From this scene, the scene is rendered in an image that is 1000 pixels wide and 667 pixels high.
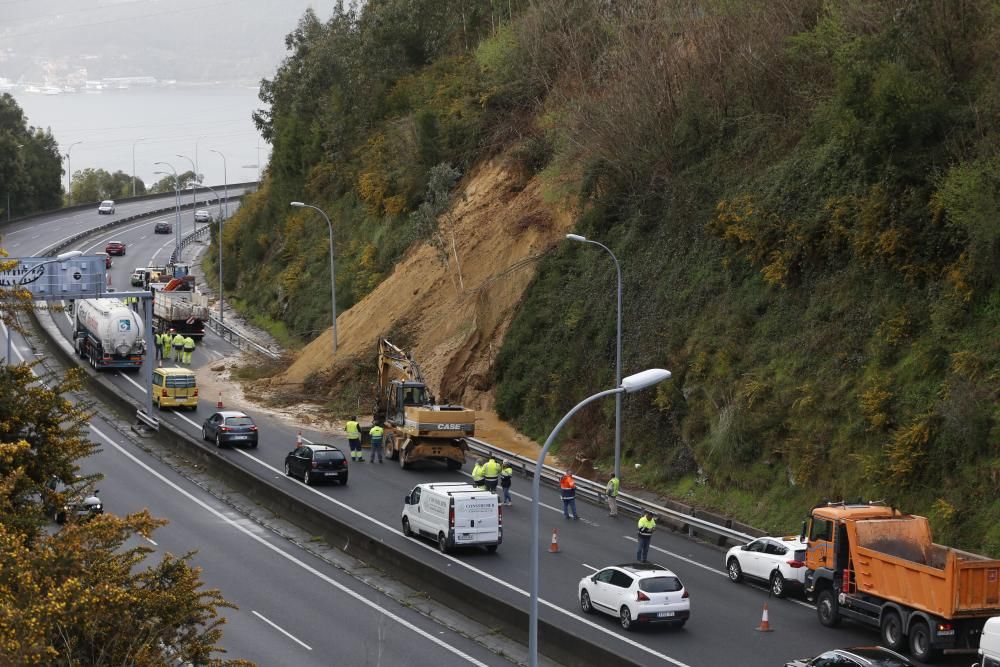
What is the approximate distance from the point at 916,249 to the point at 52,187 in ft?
361

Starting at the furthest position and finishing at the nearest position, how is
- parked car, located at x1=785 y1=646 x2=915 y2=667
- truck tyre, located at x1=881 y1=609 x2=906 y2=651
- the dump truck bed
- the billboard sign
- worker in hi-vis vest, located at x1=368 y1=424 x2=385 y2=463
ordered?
1. the billboard sign
2. worker in hi-vis vest, located at x1=368 y1=424 x2=385 y2=463
3. truck tyre, located at x1=881 y1=609 x2=906 y2=651
4. the dump truck bed
5. parked car, located at x1=785 y1=646 x2=915 y2=667

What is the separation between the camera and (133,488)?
3922cm

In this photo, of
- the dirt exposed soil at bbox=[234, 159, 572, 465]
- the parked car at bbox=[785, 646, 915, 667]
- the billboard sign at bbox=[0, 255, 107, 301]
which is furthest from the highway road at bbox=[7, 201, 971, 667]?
the billboard sign at bbox=[0, 255, 107, 301]

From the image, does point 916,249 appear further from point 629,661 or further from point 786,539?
point 629,661

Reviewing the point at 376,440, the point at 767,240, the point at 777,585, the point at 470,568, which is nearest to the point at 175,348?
the point at 376,440

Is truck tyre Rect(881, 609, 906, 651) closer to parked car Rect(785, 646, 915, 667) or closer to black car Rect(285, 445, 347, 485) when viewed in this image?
parked car Rect(785, 646, 915, 667)

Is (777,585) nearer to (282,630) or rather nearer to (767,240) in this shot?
(282,630)

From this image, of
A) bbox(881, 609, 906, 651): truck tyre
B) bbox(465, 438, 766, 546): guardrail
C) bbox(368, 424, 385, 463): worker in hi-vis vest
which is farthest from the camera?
bbox(368, 424, 385, 463): worker in hi-vis vest

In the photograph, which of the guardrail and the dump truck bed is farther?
the guardrail

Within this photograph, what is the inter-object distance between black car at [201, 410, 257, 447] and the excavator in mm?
4502

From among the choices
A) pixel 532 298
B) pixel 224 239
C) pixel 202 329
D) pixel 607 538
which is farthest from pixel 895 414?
pixel 224 239

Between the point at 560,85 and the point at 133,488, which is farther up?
the point at 560,85

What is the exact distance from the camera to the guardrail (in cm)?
3306

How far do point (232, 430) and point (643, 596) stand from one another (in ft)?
73.8
